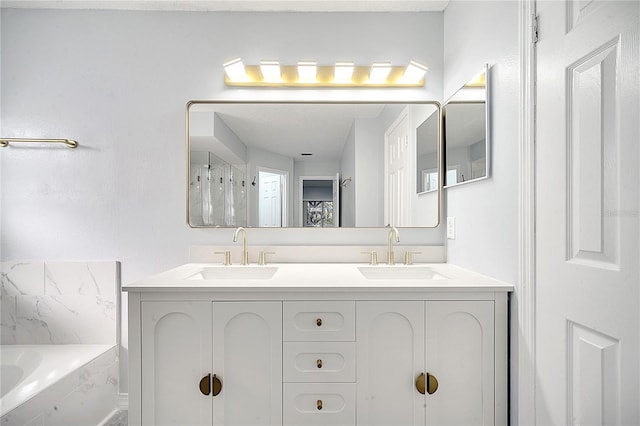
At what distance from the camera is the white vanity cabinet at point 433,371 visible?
1.28 meters

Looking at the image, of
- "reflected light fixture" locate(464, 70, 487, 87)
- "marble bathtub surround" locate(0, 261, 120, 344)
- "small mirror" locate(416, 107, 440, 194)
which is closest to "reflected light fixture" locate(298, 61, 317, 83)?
"small mirror" locate(416, 107, 440, 194)

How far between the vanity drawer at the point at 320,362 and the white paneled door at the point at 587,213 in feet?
2.09

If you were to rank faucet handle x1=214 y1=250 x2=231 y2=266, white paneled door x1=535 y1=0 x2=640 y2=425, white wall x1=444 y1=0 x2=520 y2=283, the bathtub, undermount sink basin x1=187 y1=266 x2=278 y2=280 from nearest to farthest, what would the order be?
white paneled door x1=535 y1=0 x2=640 y2=425, white wall x1=444 y1=0 x2=520 y2=283, the bathtub, undermount sink basin x1=187 y1=266 x2=278 y2=280, faucet handle x1=214 y1=250 x2=231 y2=266

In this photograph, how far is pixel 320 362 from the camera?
1.29 m

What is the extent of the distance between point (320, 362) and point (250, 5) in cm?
185

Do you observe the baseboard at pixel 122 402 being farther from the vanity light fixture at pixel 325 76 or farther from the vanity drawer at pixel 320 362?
the vanity light fixture at pixel 325 76

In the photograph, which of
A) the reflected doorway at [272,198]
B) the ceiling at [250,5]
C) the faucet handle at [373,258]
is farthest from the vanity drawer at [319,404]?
the ceiling at [250,5]

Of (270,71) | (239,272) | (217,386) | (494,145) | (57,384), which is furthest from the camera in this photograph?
(270,71)

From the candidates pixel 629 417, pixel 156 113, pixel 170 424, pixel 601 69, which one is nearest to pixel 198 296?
pixel 170 424

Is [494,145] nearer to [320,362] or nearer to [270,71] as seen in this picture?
[320,362]

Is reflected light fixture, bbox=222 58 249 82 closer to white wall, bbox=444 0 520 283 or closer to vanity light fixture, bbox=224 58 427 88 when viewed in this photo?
vanity light fixture, bbox=224 58 427 88

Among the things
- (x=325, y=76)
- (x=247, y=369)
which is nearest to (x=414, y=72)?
(x=325, y=76)

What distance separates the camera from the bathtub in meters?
1.40

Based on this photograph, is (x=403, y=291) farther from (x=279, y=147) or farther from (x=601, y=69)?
(x=279, y=147)
